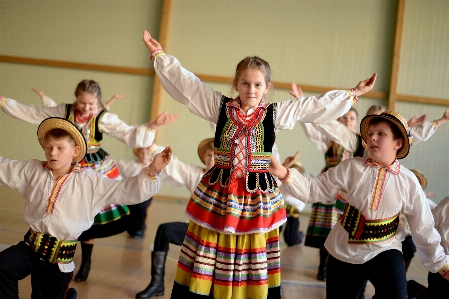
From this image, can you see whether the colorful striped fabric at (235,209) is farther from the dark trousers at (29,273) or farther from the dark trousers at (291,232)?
the dark trousers at (291,232)

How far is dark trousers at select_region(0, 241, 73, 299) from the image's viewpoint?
239cm

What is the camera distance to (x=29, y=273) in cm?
250

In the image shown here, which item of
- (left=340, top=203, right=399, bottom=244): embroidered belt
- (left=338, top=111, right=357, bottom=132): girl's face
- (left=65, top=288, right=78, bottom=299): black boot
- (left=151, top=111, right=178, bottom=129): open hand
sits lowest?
(left=65, top=288, right=78, bottom=299): black boot

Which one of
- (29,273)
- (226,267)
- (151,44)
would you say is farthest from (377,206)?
(29,273)

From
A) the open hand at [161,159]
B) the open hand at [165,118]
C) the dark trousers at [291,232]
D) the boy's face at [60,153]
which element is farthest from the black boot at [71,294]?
the dark trousers at [291,232]

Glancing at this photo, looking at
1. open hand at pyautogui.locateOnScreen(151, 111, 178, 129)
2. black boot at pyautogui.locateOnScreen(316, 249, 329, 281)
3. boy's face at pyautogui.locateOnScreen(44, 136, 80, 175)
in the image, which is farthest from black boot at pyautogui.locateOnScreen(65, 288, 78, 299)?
black boot at pyautogui.locateOnScreen(316, 249, 329, 281)

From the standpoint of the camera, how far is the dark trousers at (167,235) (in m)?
3.41

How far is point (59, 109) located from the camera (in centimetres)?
377

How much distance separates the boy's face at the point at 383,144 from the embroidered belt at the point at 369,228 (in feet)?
0.92

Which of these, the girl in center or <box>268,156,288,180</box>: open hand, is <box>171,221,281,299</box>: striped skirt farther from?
<box>268,156,288,180</box>: open hand

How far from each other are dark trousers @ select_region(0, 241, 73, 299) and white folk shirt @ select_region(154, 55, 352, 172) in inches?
41.0

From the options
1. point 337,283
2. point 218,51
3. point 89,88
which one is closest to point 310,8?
point 218,51

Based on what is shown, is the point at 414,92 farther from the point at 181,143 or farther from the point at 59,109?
the point at 59,109

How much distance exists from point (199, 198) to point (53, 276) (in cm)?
85
